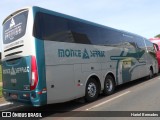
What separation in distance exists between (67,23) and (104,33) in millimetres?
2872

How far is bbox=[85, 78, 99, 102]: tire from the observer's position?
9556mm

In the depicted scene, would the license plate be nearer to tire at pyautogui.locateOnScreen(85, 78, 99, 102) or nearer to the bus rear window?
the bus rear window

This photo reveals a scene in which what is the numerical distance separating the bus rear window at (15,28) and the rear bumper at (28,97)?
177cm

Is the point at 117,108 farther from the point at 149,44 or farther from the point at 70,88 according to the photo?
the point at 149,44

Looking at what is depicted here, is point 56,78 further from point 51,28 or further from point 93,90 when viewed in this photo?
point 93,90

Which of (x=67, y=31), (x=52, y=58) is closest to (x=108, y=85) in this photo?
(x=67, y=31)

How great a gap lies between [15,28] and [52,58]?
1648mm

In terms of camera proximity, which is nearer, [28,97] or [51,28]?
[28,97]

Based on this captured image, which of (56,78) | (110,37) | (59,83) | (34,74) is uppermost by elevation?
(110,37)

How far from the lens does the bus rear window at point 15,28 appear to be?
792cm

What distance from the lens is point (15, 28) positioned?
833 centimetres

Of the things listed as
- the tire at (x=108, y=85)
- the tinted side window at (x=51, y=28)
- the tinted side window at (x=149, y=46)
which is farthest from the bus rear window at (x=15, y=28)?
the tinted side window at (x=149, y=46)

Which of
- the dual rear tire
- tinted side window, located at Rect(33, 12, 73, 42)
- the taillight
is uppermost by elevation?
tinted side window, located at Rect(33, 12, 73, 42)

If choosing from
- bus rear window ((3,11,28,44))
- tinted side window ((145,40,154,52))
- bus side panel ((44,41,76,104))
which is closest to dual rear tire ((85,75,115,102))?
bus side panel ((44,41,76,104))
